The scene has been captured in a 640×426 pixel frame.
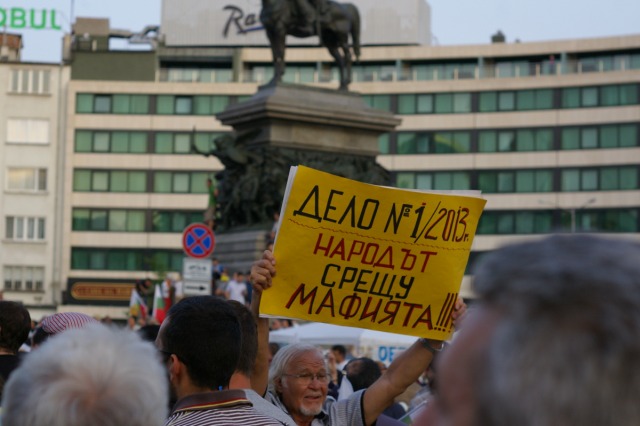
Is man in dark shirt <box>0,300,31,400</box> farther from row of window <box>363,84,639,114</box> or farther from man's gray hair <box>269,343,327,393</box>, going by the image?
row of window <box>363,84,639,114</box>

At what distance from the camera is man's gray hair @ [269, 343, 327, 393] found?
6.57 metres

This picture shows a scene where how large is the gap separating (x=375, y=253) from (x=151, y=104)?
79185 millimetres

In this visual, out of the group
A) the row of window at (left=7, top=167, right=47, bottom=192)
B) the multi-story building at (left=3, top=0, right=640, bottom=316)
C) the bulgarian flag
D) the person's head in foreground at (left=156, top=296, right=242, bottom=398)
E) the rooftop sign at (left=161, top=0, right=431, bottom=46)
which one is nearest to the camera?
the person's head in foreground at (left=156, top=296, right=242, bottom=398)

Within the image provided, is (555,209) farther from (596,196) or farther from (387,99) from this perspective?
(387,99)

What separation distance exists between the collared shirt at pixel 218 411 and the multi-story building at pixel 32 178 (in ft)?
268

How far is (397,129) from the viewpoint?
268 feet

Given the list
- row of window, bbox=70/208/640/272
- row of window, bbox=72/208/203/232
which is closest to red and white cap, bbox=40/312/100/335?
row of window, bbox=70/208/640/272

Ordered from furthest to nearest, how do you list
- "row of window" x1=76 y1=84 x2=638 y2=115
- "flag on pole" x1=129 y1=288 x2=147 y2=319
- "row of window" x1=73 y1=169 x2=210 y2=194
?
1. "row of window" x1=73 y1=169 x2=210 y2=194
2. "row of window" x1=76 y1=84 x2=638 y2=115
3. "flag on pole" x1=129 y1=288 x2=147 y2=319

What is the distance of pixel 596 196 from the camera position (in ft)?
259

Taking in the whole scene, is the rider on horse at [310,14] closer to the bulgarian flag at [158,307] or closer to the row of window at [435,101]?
the bulgarian flag at [158,307]

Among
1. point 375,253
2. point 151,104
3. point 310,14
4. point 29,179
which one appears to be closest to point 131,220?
point 29,179

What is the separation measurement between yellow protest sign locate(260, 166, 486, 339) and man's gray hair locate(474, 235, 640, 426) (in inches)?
176

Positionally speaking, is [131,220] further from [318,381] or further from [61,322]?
[61,322]

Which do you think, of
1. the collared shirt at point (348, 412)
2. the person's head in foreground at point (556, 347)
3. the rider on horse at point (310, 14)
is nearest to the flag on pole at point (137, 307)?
the rider on horse at point (310, 14)
